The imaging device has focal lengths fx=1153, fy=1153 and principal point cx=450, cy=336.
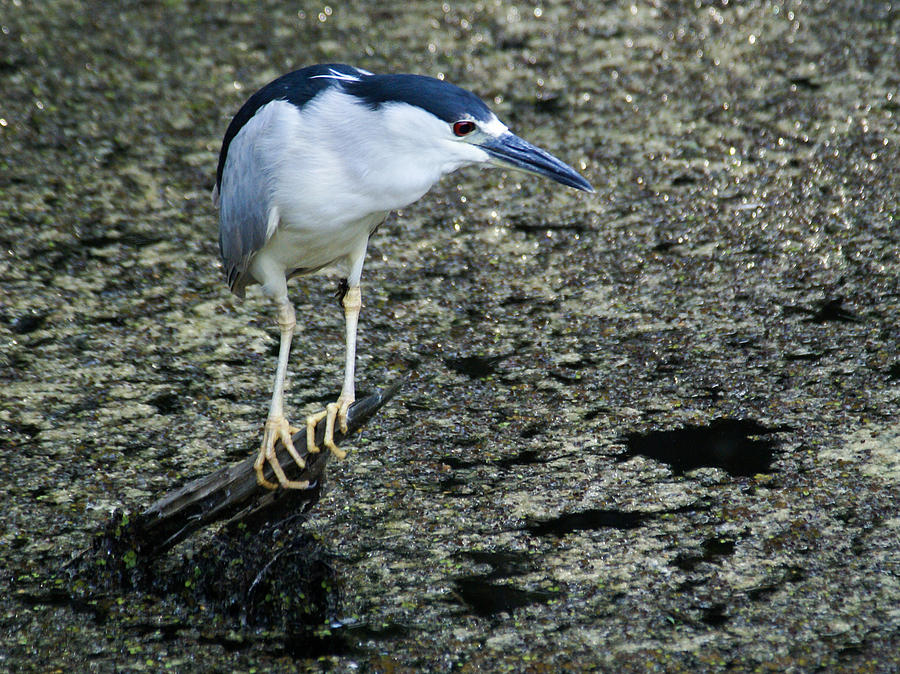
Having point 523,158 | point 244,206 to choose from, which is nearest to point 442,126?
point 523,158

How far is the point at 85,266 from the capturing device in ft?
12.5

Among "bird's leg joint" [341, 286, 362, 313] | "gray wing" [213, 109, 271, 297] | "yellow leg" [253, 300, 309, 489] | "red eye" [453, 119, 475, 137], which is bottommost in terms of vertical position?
"yellow leg" [253, 300, 309, 489]

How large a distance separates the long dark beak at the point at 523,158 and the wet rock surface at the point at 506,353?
85cm

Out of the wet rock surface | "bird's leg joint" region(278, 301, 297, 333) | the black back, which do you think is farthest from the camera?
"bird's leg joint" region(278, 301, 297, 333)

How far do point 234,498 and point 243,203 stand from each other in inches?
25.7

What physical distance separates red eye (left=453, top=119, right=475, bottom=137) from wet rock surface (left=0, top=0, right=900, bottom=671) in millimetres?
919

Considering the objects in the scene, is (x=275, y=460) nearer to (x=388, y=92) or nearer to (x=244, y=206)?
(x=244, y=206)

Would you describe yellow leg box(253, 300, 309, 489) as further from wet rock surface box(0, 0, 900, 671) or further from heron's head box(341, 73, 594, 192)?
heron's head box(341, 73, 594, 192)

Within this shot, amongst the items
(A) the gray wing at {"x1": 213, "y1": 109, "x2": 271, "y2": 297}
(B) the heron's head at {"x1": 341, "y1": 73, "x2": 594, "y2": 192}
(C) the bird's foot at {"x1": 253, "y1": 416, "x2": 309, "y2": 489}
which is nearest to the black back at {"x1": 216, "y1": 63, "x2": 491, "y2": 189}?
(B) the heron's head at {"x1": 341, "y1": 73, "x2": 594, "y2": 192}

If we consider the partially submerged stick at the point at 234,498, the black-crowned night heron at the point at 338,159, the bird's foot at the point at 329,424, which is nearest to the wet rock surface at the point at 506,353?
the partially submerged stick at the point at 234,498

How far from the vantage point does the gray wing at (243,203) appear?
2488mm

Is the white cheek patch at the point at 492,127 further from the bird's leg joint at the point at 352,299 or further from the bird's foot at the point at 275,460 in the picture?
the bird's foot at the point at 275,460

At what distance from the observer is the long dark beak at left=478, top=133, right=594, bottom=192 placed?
2301 mm

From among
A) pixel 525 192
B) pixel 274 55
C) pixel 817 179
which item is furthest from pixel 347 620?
pixel 274 55
